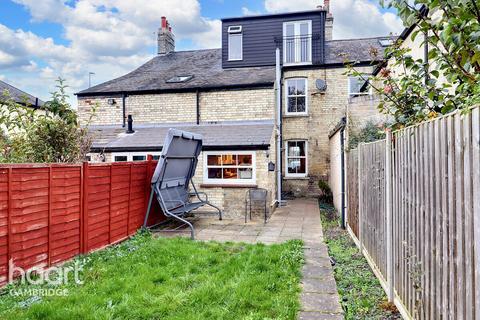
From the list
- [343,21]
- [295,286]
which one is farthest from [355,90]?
[295,286]

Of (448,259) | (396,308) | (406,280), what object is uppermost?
(448,259)

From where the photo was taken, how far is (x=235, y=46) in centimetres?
1686

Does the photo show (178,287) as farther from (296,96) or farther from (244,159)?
(296,96)

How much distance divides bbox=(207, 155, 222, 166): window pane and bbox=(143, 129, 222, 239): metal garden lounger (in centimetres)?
108

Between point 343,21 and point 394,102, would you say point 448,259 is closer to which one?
point 394,102

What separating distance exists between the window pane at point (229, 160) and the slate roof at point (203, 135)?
1.46ft

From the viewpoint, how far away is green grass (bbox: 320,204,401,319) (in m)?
3.71

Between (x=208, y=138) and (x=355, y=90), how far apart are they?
837 cm

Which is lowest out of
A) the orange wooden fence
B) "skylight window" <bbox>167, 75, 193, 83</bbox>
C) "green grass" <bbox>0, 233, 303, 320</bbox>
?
"green grass" <bbox>0, 233, 303, 320</bbox>

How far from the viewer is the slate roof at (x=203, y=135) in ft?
33.9

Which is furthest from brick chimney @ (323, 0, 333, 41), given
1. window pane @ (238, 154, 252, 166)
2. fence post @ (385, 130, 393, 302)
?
fence post @ (385, 130, 393, 302)

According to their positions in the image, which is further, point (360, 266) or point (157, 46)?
point (157, 46)

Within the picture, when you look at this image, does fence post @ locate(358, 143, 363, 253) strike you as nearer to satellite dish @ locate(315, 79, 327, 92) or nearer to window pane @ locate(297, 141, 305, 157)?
window pane @ locate(297, 141, 305, 157)

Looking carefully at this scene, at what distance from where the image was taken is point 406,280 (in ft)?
10.9
